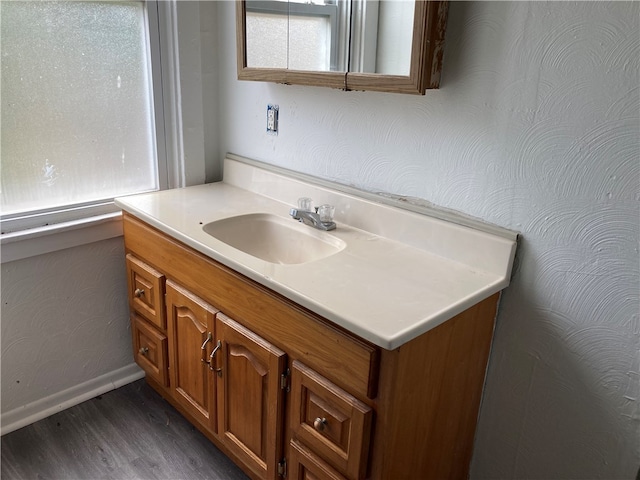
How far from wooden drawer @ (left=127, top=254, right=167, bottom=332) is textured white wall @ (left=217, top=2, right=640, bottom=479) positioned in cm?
81

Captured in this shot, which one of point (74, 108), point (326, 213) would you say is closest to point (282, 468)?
point (326, 213)

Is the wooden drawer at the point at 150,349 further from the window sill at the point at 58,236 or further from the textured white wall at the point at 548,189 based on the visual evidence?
the textured white wall at the point at 548,189

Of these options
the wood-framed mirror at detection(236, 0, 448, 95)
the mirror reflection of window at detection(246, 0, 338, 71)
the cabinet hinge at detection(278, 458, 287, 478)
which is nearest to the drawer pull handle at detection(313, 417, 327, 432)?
the cabinet hinge at detection(278, 458, 287, 478)

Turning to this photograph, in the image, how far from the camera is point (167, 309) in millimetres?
1647

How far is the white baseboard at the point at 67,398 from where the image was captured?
5.92 ft

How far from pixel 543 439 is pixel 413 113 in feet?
2.87

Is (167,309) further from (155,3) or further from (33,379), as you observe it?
(155,3)

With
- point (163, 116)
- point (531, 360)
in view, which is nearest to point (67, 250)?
point (163, 116)

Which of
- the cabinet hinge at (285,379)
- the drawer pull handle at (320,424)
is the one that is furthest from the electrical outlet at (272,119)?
the drawer pull handle at (320,424)

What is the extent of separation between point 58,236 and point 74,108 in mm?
430

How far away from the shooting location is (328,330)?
3.58 feet

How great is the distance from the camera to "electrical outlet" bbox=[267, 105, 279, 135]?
1.77 metres

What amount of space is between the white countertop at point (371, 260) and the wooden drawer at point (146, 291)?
0.19 m

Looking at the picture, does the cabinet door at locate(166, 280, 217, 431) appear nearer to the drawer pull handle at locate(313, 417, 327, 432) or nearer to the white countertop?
the white countertop
